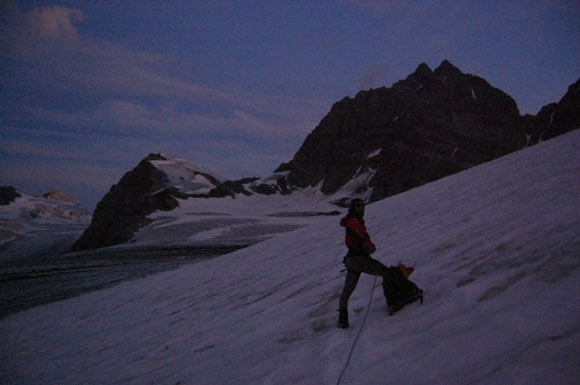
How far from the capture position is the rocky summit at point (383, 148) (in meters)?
83.4

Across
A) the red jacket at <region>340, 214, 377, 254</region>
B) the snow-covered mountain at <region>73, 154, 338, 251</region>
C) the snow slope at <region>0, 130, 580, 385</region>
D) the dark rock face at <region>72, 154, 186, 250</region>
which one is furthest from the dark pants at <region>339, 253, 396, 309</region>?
the dark rock face at <region>72, 154, 186, 250</region>

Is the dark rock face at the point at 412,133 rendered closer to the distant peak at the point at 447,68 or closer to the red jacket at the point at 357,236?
the distant peak at the point at 447,68

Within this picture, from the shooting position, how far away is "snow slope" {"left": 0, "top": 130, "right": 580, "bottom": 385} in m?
3.39

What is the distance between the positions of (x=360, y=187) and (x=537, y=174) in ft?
304

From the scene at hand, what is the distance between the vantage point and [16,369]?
8281 mm

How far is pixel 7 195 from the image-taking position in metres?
153

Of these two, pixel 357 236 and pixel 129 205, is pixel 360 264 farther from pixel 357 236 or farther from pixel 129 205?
pixel 129 205

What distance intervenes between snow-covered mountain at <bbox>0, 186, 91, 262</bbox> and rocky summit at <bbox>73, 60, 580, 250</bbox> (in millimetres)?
10572

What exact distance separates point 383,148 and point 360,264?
105m

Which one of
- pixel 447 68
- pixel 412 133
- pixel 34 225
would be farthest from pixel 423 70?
pixel 34 225

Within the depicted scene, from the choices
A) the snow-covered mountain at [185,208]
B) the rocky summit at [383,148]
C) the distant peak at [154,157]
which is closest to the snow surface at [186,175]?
the snow-covered mountain at [185,208]

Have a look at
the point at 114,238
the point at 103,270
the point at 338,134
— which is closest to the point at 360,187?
the point at 338,134

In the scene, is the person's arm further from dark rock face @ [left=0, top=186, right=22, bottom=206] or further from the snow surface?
dark rock face @ [left=0, top=186, right=22, bottom=206]

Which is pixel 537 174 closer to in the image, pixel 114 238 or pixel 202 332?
pixel 202 332
